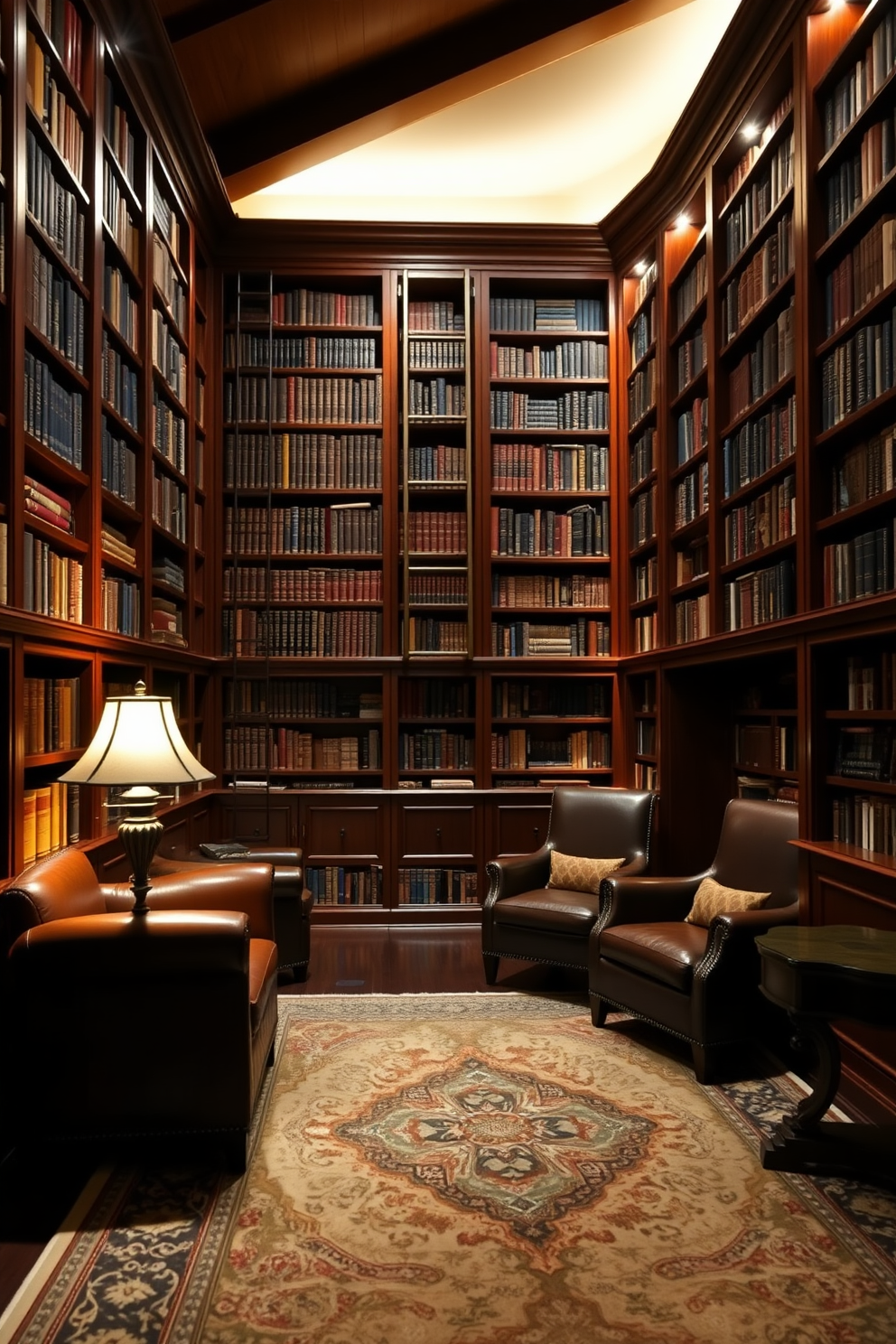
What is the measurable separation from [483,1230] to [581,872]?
7.33 feet

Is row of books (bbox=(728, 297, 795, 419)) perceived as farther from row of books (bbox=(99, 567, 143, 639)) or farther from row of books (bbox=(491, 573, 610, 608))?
row of books (bbox=(99, 567, 143, 639))

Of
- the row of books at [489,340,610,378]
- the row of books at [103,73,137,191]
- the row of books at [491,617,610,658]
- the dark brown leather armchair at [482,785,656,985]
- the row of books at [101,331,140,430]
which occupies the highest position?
the row of books at [103,73,137,191]

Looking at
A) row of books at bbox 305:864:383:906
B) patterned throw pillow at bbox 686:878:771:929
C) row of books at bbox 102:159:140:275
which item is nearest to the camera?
patterned throw pillow at bbox 686:878:771:929

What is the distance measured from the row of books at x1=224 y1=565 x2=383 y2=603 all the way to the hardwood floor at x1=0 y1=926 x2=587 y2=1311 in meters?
2.01

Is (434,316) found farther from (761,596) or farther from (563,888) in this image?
(563,888)

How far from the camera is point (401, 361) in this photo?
552cm

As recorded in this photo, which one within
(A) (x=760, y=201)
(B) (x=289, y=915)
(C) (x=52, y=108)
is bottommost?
(B) (x=289, y=915)

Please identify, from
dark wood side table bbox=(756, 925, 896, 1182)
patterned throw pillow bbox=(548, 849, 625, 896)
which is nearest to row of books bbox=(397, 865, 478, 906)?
patterned throw pillow bbox=(548, 849, 625, 896)

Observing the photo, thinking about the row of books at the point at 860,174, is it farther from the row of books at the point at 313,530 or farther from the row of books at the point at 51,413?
the row of books at the point at 313,530

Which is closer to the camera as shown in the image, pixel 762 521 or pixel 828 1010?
pixel 828 1010

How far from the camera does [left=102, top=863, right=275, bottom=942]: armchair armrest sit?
315cm

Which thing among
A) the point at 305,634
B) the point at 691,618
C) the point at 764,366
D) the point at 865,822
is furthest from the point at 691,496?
the point at 305,634

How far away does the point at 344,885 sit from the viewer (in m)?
5.34

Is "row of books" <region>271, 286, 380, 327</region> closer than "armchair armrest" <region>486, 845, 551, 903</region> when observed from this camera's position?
No
